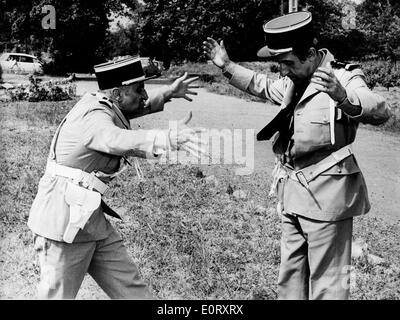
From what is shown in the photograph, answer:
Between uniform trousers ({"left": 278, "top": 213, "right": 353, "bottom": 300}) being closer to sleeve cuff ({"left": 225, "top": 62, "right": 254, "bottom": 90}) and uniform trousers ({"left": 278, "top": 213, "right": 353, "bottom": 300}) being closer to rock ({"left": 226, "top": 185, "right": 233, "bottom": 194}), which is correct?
sleeve cuff ({"left": 225, "top": 62, "right": 254, "bottom": 90})

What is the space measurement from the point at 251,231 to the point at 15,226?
280cm

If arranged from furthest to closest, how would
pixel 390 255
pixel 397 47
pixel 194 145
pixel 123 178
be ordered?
pixel 397 47 → pixel 123 178 → pixel 390 255 → pixel 194 145

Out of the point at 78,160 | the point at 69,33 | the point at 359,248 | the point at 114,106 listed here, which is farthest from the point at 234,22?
the point at 78,160

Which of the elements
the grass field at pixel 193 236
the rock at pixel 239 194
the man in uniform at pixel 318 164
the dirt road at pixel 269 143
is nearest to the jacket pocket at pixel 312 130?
the man in uniform at pixel 318 164

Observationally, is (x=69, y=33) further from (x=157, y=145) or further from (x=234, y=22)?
(x=157, y=145)

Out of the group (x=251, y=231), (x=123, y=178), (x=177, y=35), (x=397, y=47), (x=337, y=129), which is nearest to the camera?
(x=337, y=129)

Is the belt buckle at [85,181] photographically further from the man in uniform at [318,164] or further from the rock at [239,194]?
the rock at [239,194]

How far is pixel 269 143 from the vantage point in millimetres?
13000

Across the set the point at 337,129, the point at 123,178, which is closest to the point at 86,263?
the point at 337,129

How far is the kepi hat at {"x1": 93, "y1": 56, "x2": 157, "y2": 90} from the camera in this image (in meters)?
3.68

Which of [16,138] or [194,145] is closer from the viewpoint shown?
[194,145]
